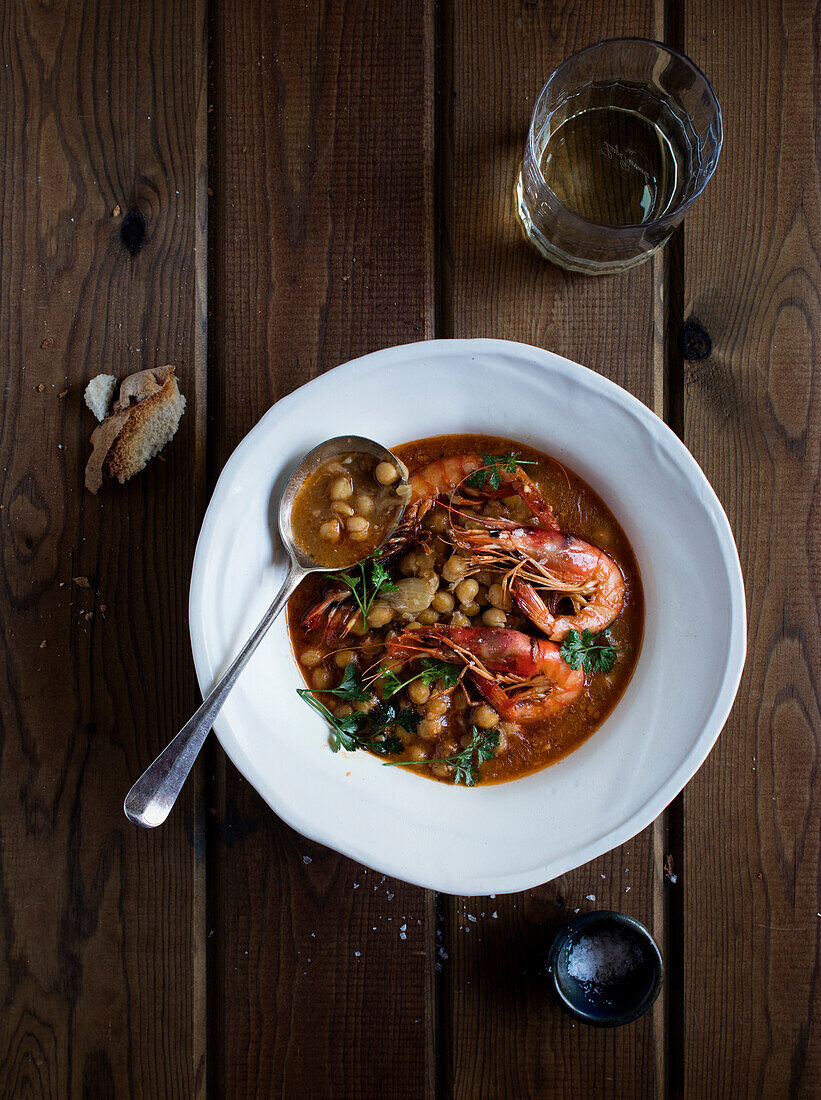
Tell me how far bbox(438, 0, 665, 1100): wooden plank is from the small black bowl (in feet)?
0.41

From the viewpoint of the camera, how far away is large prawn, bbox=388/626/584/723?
1926 millimetres

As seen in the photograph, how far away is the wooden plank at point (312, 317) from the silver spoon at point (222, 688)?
36cm

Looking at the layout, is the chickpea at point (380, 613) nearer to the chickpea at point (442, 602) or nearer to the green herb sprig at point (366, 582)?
the green herb sprig at point (366, 582)

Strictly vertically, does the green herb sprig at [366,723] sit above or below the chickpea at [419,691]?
below

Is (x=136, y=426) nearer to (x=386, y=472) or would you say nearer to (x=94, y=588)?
(x=94, y=588)

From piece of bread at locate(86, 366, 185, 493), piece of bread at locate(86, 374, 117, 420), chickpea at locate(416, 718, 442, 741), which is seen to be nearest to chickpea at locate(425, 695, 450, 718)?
chickpea at locate(416, 718, 442, 741)

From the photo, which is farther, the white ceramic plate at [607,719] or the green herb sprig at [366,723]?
the green herb sprig at [366,723]

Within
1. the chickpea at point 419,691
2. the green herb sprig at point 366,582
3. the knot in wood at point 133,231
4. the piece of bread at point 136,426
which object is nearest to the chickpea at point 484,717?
the chickpea at point 419,691

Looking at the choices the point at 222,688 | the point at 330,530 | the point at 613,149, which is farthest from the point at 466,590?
the point at 613,149

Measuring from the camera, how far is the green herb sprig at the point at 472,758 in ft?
6.27

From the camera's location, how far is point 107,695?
7.00ft

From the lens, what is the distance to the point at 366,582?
195cm

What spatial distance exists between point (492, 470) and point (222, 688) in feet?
2.68

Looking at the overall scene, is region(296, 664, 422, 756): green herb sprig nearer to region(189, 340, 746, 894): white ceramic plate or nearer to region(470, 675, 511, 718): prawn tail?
region(189, 340, 746, 894): white ceramic plate
